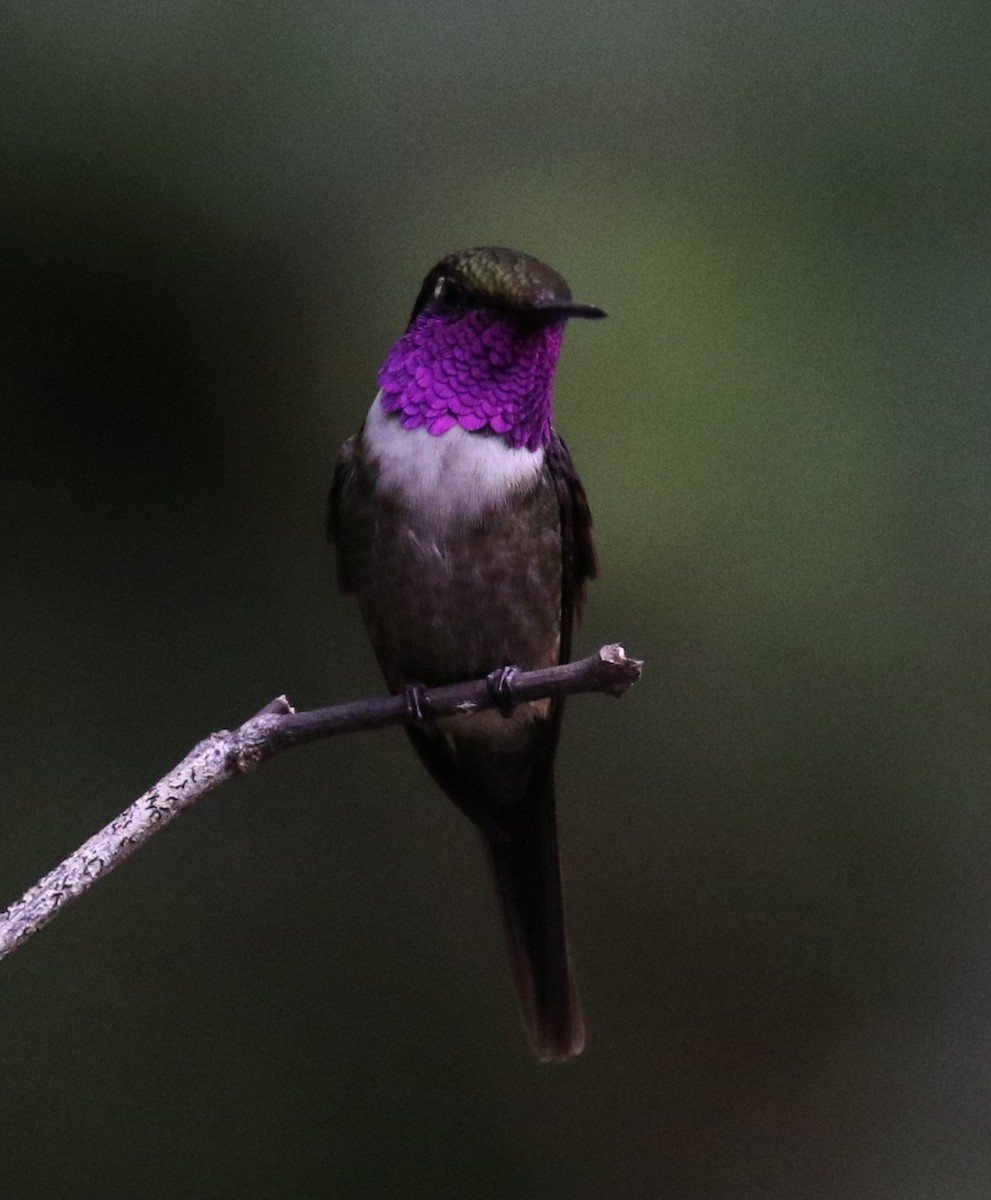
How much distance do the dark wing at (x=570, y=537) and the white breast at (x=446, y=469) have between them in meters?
0.09

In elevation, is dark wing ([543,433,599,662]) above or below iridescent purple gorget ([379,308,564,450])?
below

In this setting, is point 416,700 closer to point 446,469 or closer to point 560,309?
point 446,469

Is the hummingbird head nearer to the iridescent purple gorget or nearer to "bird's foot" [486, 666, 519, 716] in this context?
the iridescent purple gorget

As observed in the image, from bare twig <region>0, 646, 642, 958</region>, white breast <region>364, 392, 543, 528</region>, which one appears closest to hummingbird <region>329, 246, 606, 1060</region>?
white breast <region>364, 392, 543, 528</region>

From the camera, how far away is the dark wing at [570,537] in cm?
207

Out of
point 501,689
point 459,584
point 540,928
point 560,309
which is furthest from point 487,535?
point 540,928

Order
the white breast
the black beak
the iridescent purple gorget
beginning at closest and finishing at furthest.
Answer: the black beak < the iridescent purple gorget < the white breast

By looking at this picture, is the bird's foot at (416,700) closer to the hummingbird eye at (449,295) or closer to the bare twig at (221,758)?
the bare twig at (221,758)


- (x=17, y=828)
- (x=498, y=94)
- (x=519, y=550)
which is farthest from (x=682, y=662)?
(x=17, y=828)

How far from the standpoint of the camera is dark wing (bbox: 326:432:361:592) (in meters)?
2.07

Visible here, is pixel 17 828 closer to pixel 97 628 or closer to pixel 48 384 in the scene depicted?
pixel 97 628

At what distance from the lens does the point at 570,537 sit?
6.97 ft

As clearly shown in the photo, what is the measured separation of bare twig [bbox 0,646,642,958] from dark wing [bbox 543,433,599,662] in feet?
1.38

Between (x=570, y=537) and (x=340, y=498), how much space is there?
293 millimetres
